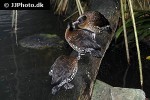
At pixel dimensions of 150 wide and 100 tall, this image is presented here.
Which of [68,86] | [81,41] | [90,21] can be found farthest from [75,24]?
[68,86]

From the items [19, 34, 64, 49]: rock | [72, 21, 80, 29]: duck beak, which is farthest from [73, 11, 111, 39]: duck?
[19, 34, 64, 49]: rock

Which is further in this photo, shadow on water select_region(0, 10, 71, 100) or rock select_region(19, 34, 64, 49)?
rock select_region(19, 34, 64, 49)

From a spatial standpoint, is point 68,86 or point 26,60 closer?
point 68,86

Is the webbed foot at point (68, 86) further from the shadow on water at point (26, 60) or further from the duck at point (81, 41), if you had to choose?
the shadow on water at point (26, 60)

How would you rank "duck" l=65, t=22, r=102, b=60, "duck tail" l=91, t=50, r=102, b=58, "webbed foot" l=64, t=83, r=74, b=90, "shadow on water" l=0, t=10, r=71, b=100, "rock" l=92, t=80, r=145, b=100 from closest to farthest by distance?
"webbed foot" l=64, t=83, r=74, b=90 → "duck" l=65, t=22, r=102, b=60 → "duck tail" l=91, t=50, r=102, b=58 → "rock" l=92, t=80, r=145, b=100 → "shadow on water" l=0, t=10, r=71, b=100

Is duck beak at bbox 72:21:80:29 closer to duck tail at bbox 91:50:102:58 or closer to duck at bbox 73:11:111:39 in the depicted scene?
duck at bbox 73:11:111:39

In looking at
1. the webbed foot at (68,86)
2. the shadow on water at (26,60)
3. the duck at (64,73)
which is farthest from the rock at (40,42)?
the webbed foot at (68,86)

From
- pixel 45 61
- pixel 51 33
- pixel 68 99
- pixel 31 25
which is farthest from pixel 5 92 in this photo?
pixel 31 25

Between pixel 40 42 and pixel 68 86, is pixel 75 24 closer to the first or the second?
pixel 68 86
